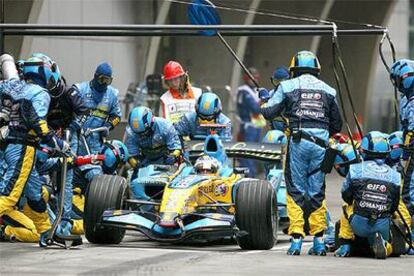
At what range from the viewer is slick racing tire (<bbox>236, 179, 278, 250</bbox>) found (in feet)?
47.4

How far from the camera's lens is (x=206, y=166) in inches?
602

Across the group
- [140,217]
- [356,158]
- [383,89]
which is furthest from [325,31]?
[383,89]

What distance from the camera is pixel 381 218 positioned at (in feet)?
46.2

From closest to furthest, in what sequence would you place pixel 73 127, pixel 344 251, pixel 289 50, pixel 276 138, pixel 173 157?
1. pixel 344 251
2. pixel 73 127
3. pixel 173 157
4. pixel 276 138
5. pixel 289 50

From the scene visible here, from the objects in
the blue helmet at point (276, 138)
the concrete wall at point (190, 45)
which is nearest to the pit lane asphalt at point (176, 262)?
the blue helmet at point (276, 138)

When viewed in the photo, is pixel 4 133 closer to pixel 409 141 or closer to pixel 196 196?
pixel 196 196

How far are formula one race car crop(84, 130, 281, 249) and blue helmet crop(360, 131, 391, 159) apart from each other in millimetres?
1076

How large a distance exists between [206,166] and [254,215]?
109cm

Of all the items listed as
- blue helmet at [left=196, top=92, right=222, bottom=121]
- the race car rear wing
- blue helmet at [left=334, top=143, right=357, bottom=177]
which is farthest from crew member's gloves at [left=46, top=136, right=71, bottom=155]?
blue helmet at [left=334, top=143, right=357, bottom=177]

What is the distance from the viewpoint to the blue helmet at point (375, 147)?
14273 mm

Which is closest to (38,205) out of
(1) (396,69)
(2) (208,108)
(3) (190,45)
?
(2) (208,108)

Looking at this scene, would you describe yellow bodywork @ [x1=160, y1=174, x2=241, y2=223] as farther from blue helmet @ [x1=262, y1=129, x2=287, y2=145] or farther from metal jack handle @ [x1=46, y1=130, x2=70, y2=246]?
blue helmet @ [x1=262, y1=129, x2=287, y2=145]

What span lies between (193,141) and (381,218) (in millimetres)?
3511

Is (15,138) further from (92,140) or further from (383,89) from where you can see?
(383,89)
